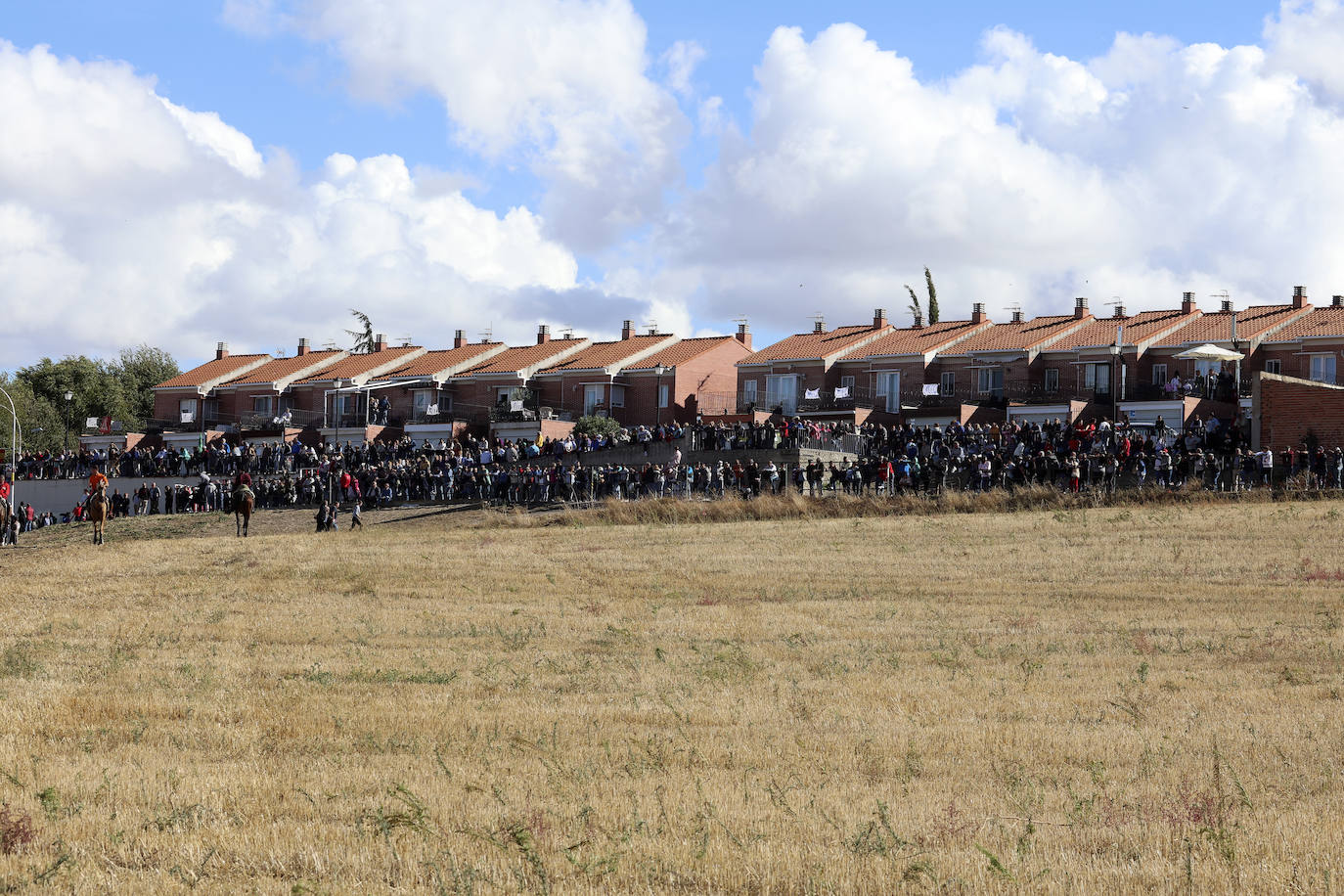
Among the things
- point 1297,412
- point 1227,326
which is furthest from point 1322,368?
point 1297,412

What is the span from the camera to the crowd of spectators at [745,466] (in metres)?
40.6

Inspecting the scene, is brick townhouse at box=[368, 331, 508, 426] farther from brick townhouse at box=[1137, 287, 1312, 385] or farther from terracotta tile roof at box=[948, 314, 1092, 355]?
brick townhouse at box=[1137, 287, 1312, 385]

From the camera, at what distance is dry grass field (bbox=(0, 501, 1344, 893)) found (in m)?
9.34

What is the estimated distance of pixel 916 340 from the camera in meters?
74.3

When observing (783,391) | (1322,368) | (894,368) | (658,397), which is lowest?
(658,397)

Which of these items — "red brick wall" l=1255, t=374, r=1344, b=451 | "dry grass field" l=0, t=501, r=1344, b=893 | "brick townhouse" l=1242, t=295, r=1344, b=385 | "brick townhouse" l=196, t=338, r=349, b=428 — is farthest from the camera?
"brick townhouse" l=196, t=338, r=349, b=428

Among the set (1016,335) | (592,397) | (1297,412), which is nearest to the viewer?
(1297,412)

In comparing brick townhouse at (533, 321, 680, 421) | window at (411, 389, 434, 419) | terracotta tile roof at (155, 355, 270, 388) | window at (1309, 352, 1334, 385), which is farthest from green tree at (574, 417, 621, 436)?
terracotta tile roof at (155, 355, 270, 388)

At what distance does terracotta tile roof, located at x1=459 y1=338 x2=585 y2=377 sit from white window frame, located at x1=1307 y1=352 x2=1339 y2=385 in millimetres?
40205

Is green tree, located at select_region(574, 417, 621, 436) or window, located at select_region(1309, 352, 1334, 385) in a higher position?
window, located at select_region(1309, 352, 1334, 385)

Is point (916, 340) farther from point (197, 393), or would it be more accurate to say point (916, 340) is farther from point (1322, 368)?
point (197, 393)

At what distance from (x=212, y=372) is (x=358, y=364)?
38.5 feet

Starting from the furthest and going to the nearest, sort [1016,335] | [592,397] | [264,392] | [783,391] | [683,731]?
[264,392]
[592,397]
[783,391]
[1016,335]
[683,731]

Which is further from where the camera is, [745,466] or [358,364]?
[358,364]
